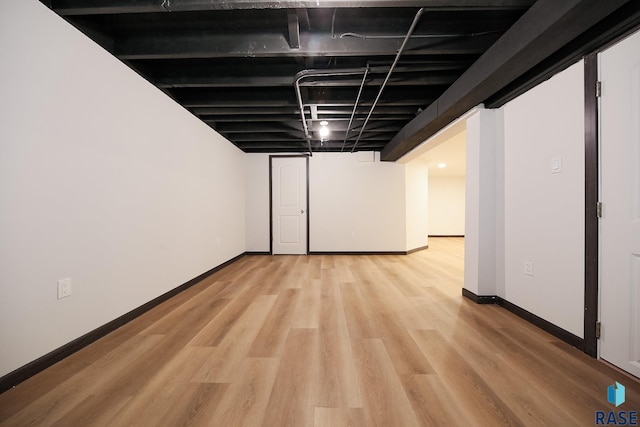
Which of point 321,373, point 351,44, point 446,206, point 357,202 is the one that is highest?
point 351,44

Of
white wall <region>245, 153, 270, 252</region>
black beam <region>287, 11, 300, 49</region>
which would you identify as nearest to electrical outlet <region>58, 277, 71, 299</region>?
black beam <region>287, 11, 300, 49</region>

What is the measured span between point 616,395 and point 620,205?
1.09 m

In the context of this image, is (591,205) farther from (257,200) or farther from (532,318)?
(257,200)

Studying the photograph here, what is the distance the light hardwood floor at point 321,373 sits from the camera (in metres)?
1.25

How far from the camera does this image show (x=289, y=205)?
19.4ft

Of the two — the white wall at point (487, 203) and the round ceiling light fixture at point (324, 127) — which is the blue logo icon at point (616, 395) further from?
the round ceiling light fixture at point (324, 127)

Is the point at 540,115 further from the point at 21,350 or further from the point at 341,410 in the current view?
the point at 21,350

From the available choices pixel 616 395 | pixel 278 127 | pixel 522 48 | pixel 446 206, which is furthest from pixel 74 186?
pixel 446 206

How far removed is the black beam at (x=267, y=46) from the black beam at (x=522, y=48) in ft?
0.75

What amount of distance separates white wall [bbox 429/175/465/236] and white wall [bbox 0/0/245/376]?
8474 mm

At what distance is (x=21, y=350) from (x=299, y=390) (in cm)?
167

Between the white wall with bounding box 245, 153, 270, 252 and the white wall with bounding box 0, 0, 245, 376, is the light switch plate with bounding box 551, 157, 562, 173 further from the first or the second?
the white wall with bounding box 245, 153, 270, 252

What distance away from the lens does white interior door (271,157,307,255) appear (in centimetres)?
588

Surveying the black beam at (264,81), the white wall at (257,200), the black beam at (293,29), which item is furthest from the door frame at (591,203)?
the white wall at (257,200)
